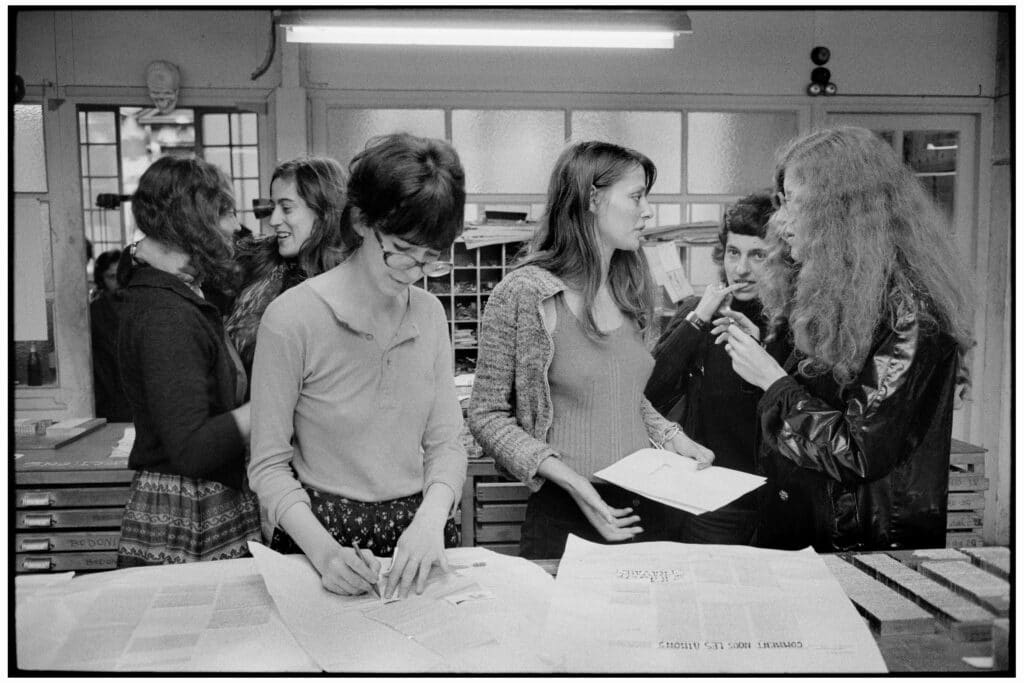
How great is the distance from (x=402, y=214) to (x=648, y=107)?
700 millimetres

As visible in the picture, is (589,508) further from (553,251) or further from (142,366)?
(142,366)

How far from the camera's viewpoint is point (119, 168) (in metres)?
1.58

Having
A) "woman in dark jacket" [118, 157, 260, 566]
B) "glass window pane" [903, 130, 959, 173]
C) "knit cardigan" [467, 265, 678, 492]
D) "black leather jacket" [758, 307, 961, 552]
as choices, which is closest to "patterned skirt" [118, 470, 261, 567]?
"woman in dark jacket" [118, 157, 260, 566]

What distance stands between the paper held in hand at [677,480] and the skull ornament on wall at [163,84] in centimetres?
124

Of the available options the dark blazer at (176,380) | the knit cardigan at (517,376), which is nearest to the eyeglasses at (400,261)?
the knit cardigan at (517,376)

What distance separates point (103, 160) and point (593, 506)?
1287mm

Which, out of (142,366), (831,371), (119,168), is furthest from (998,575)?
(119,168)

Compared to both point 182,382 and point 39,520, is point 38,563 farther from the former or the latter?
point 182,382

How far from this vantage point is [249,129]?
5.45 ft

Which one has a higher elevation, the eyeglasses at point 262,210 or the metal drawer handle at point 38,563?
the eyeglasses at point 262,210

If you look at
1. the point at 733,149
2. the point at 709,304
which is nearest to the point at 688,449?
the point at 709,304

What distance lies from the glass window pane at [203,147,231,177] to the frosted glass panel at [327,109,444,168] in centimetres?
22

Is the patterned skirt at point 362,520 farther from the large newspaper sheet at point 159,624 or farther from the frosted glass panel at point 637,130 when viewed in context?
the frosted glass panel at point 637,130

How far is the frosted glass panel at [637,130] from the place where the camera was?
1.70 metres
